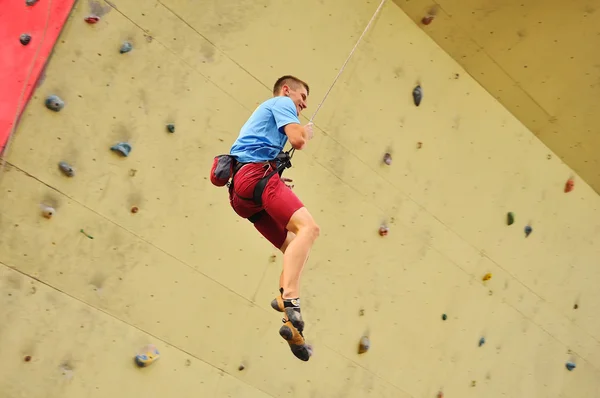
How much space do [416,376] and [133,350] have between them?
164 cm

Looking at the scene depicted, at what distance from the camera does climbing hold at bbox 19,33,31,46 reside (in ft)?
9.17

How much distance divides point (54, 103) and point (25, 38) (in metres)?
0.28

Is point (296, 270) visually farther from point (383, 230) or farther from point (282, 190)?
point (383, 230)

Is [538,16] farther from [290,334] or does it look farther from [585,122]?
[290,334]

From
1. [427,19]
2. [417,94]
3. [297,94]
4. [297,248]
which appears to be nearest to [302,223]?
[297,248]

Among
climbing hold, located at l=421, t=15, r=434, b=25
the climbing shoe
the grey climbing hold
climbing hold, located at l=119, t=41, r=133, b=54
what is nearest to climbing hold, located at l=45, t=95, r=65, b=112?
climbing hold, located at l=119, t=41, r=133, b=54

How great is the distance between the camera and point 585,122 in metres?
4.25

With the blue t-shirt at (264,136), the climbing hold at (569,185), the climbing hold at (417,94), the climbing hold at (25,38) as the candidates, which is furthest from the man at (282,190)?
the climbing hold at (569,185)

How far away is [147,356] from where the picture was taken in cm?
298

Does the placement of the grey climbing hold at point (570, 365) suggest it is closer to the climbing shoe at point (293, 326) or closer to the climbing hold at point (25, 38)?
the climbing shoe at point (293, 326)

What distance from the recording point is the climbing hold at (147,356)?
2.96 metres

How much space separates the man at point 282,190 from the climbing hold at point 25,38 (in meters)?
1.03

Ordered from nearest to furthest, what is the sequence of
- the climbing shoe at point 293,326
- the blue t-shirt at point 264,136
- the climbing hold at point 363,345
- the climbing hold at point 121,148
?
the climbing shoe at point 293,326, the blue t-shirt at point 264,136, the climbing hold at point 121,148, the climbing hold at point 363,345

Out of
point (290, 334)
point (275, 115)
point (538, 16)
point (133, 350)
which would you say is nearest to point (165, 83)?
point (275, 115)
